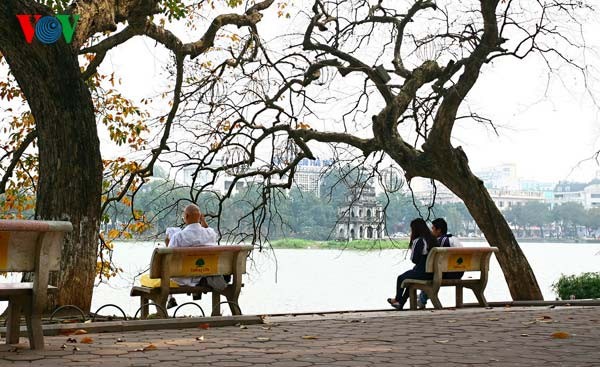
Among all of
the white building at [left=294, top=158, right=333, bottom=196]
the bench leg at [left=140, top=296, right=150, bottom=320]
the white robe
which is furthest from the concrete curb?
the white building at [left=294, top=158, right=333, bottom=196]

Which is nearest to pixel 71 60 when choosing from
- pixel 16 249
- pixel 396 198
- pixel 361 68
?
pixel 16 249

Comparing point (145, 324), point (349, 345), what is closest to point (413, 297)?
point (145, 324)

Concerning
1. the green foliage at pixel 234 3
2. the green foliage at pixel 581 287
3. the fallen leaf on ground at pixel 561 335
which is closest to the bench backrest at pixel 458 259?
the fallen leaf on ground at pixel 561 335

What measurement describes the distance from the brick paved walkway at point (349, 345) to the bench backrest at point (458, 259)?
205 centimetres

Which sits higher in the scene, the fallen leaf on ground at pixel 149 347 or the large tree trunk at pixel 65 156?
the large tree trunk at pixel 65 156

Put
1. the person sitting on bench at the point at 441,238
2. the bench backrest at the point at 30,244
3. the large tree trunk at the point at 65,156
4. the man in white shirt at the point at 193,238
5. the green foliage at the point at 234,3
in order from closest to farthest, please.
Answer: the bench backrest at the point at 30,244 → the man in white shirt at the point at 193,238 → the large tree trunk at the point at 65,156 → the person sitting on bench at the point at 441,238 → the green foliage at the point at 234,3

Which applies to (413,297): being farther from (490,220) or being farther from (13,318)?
(13,318)

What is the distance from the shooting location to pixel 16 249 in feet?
19.0

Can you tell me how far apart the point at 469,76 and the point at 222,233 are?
5.53 metres

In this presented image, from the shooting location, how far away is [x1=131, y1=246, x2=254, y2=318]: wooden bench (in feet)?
A: 27.9

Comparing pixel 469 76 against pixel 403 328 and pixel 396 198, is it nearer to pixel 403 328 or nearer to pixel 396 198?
pixel 396 198

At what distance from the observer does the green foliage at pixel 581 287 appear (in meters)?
15.4

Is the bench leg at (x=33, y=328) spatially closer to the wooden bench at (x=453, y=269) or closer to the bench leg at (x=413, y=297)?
the wooden bench at (x=453, y=269)

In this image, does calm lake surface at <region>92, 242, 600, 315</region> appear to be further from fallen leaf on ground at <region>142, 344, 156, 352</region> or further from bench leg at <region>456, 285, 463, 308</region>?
fallen leaf on ground at <region>142, 344, 156, 352</region>
